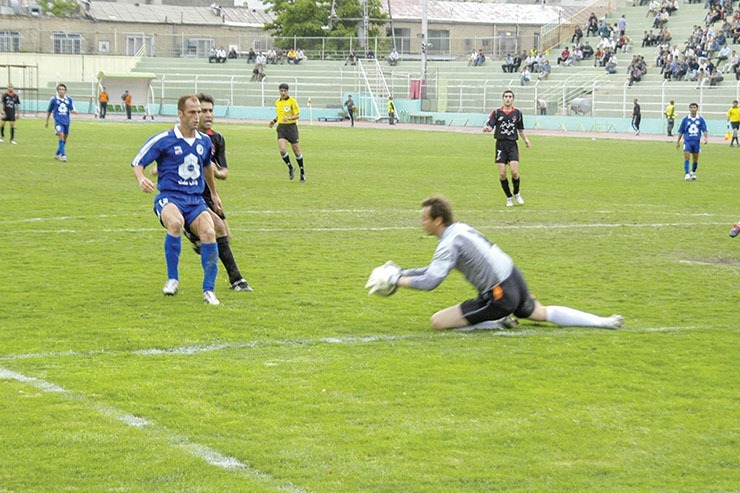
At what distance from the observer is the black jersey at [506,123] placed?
20.5 metres

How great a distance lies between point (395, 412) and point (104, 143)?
1284 inches

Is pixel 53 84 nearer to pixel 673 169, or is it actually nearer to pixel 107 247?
pixel 673 169

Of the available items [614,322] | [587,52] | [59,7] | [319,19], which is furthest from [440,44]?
[614,322]

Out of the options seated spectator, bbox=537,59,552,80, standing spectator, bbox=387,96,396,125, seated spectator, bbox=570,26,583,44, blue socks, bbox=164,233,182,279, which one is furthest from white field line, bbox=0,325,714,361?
seated spectator, bbox=570,26,583,44

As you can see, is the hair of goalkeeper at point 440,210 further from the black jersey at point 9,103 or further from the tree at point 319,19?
the tree at point 319,19

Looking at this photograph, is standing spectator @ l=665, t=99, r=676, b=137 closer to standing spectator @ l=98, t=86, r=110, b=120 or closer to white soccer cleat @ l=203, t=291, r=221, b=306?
standing spectator @ l=98, t=86, r=110, b=120

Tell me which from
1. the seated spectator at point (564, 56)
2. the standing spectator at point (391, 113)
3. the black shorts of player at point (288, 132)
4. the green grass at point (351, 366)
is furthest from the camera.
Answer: the seated spectator at point (564, 56)

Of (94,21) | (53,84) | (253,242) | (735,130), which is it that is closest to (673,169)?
(735,130)

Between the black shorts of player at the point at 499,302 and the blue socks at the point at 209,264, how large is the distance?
2.54 meters

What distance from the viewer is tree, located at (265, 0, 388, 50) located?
275 ft

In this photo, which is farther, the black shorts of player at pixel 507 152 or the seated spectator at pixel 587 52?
the seated spectator at pixel 587 52

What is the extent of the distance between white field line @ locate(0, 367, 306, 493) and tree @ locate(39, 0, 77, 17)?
8063 centimetres

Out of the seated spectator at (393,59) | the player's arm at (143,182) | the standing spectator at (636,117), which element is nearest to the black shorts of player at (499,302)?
the player's arm at (143,182)

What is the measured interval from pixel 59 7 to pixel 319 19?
1937 centimetres
